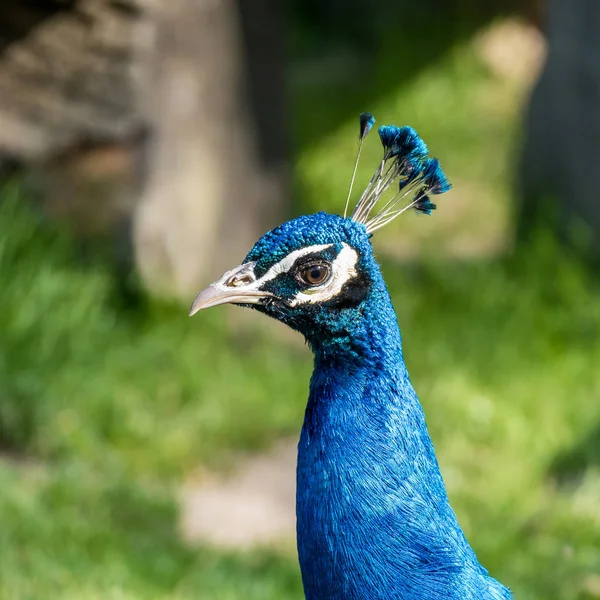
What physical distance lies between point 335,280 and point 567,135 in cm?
329

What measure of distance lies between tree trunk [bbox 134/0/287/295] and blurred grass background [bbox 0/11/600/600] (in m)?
0.22

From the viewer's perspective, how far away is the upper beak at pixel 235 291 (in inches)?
63.1

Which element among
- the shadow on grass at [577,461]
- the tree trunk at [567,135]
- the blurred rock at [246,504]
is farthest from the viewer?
the tree trunk at [567,135]

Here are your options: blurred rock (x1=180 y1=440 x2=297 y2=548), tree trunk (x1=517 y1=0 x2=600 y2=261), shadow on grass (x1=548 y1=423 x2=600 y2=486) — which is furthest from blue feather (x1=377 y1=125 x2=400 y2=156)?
tree trunk (x1=517 y1=0 x2=600 y2=261)

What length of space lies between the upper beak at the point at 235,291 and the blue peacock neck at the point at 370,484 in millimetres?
124

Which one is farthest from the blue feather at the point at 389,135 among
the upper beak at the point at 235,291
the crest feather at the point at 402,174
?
the upper beak at the point at 235,291

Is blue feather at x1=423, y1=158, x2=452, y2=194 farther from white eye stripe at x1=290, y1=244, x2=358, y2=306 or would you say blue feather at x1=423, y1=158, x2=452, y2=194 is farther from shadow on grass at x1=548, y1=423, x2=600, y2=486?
shadow on grass at x1=548, y1=423, x2=600, y2=486

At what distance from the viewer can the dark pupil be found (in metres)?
1.61

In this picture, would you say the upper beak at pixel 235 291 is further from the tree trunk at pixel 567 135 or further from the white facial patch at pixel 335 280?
the tree trunk at pixel 567 135

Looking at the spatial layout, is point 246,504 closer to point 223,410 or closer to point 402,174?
point 223,410

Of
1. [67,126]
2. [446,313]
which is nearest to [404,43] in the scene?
[446,313]

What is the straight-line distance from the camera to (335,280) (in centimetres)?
162

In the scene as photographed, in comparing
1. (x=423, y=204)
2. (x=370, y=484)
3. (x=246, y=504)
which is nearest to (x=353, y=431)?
(x=370, y=484)

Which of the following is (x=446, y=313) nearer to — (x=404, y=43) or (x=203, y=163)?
(x=203, y=163)
